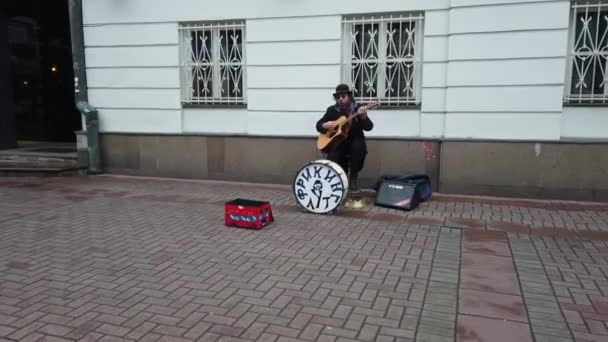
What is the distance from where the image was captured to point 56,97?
43.3 ft

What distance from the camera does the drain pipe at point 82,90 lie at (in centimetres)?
915

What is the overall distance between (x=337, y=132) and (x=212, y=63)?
328 cm

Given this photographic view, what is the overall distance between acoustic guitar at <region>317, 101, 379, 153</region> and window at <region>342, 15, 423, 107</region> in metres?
1.21

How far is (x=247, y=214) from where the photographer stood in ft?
19.0

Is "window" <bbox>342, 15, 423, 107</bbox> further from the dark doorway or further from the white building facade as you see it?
the dark doorway

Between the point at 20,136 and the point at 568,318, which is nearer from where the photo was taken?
the point at 568,318

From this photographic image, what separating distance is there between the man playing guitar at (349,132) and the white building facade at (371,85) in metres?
0.94

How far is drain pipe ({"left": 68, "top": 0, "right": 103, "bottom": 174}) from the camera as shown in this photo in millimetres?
9148

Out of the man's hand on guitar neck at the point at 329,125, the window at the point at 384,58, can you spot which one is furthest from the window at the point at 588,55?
the man's hand on guitar neck at the point at 329,125

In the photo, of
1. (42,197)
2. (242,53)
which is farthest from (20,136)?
(242,53)

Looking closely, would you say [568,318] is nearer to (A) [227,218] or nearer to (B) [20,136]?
(A) [227,218]

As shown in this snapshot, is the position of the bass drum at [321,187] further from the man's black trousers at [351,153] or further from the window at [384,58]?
the window at [384,58]

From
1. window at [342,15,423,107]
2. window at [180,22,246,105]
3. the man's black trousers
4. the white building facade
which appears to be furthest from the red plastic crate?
window at [180,22,246,105]

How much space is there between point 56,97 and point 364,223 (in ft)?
34.9
